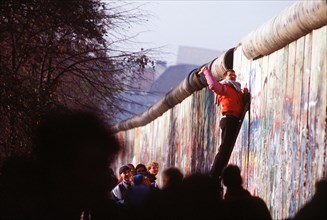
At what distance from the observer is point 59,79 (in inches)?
915

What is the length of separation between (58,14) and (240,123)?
10.5ft

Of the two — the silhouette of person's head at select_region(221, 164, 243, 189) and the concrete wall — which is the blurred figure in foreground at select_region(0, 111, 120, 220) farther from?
the concrete wall

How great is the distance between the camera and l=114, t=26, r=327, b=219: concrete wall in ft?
38.0

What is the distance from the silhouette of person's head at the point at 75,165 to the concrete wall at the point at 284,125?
2749 mm

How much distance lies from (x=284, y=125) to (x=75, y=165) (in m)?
4.40

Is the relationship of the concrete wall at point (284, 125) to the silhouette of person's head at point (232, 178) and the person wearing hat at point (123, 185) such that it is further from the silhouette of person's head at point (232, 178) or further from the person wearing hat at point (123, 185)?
the silhouette of person's head at point (232, 178)

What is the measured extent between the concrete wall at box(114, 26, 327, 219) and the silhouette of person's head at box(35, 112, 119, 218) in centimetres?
275

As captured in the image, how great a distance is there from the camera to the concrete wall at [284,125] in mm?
11578

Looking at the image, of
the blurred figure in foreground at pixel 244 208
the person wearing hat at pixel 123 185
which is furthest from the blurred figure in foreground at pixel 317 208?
the person wearing hat at pixel 123 185

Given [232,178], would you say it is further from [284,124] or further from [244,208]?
[284,124]

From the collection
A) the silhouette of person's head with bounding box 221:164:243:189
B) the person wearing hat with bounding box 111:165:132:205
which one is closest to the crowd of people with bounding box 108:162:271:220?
the silhouette of person's head with bounding box 221:164:243:189

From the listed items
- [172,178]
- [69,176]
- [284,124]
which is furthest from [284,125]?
[69,176]

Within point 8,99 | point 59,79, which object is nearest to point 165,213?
point 8,99

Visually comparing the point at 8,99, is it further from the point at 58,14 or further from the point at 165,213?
the point at 165,213
